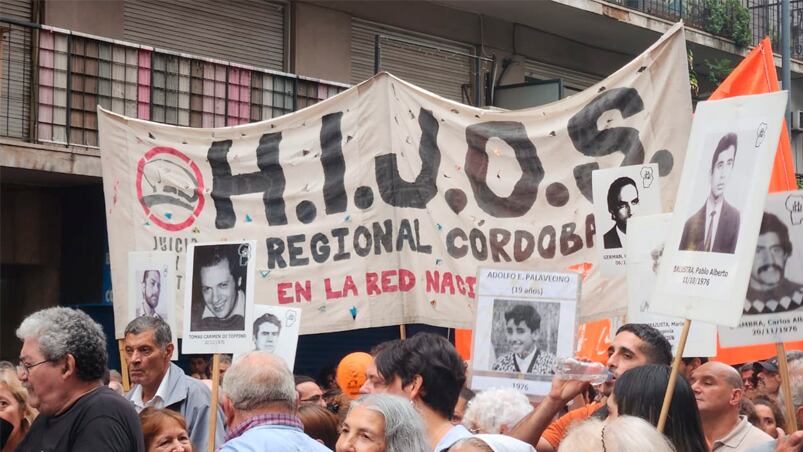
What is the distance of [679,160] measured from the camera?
27.6ft

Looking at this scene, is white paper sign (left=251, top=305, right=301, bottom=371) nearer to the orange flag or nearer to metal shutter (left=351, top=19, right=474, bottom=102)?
the orange flag

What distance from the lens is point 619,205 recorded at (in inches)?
311

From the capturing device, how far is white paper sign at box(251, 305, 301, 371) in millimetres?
8781

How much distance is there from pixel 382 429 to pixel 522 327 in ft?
9.21

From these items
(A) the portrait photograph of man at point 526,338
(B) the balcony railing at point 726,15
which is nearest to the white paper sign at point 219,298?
(A) the portrait photograph of man at point 526,338

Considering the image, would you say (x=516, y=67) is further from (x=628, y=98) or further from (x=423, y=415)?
(x=423, y=415)

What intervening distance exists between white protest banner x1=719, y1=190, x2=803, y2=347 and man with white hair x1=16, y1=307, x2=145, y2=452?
271 cm

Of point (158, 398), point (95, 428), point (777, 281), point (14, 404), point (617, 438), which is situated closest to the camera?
point (617, 438)

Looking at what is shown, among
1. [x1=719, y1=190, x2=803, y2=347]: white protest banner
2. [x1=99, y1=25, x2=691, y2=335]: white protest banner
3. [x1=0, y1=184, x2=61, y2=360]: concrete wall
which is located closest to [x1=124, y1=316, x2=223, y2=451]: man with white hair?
[x1=99, y1=25, x2=691, y2=335]: white protest banner

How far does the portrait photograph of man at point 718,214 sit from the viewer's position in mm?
5234

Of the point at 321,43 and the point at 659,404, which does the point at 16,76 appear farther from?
the point at 659,404

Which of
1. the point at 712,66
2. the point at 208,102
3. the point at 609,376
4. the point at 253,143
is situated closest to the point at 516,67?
the point at 712,66

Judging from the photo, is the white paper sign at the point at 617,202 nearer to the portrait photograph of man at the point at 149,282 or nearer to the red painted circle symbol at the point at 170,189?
the portrait photograph of man at the point at 149,282

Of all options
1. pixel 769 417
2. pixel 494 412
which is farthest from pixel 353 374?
pixel 769 417
